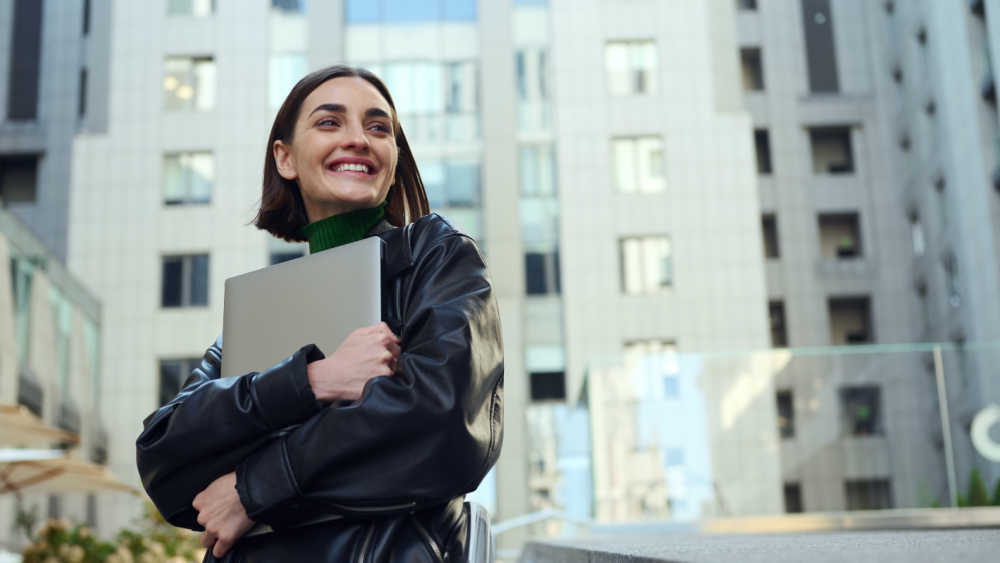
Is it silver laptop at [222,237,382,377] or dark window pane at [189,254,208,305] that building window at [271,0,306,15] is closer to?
dark window pane at [189,254,208,305]

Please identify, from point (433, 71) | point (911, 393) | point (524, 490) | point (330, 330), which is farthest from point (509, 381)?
point (330, 330)

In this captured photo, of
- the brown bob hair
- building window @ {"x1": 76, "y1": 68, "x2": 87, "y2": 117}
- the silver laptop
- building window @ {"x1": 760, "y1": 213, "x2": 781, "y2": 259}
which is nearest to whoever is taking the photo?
the silver laptop

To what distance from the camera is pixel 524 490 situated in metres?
23.0

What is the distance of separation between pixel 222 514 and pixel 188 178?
2512 cm

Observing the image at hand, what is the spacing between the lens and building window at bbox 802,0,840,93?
110 feet

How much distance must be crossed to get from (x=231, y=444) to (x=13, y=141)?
3119 centimetres

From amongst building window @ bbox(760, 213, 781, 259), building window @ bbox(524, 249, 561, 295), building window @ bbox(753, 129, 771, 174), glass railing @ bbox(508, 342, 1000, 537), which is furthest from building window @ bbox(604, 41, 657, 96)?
glass railing @ bbox(508, 342, 1000, 537)

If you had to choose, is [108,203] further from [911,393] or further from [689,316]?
[911,393]

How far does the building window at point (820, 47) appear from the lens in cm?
3347

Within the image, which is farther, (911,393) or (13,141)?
(13,141)

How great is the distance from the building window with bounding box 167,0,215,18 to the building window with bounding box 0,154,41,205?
276 inches

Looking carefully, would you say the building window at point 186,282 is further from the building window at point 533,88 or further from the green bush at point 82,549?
the green bush at point 82,549

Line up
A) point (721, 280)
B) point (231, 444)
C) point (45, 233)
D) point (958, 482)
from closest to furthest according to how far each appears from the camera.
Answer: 1. point (231, 444)
2. point (958, 482)
3. point (721, 280)
4. point (45, 233)

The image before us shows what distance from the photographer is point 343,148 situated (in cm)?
193
